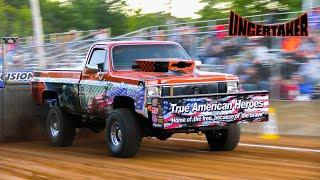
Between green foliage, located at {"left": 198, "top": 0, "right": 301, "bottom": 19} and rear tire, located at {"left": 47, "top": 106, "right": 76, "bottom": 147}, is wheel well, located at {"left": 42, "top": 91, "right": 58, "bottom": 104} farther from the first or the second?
green foliage, located at {"left": 198, "top": 0, "right": 301, "bottom": 19}

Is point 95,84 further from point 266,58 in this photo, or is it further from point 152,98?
point 266,58

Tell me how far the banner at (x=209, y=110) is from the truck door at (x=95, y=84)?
1.75m

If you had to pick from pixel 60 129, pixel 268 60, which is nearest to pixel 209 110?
pixel 60 129

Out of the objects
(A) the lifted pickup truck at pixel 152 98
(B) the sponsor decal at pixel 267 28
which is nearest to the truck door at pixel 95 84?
(A) the lifted pickup truck at pixel 152 98

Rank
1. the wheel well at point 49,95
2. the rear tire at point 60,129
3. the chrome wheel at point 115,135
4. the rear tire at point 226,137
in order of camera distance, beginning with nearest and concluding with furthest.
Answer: the chrome wheel at point 115,135 < the rear tire at point 226,137 < the rear tire at point 60,129 < the wheel well at point 49,95

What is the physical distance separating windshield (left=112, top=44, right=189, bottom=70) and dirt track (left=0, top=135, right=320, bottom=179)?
158 centimetres

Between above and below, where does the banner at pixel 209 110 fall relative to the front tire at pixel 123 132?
above

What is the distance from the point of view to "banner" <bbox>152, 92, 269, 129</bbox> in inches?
359

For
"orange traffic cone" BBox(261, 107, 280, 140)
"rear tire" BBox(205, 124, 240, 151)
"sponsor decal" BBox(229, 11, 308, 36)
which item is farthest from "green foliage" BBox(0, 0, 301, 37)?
"rear tire" BBox(205, 124, 240, 151)

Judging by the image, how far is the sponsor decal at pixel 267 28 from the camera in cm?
1336

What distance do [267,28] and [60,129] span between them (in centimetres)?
506

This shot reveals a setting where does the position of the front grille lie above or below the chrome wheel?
above

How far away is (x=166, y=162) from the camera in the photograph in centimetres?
948

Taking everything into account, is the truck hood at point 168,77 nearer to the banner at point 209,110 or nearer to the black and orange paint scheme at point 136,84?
the black and orange paint scheme at point 136,84
